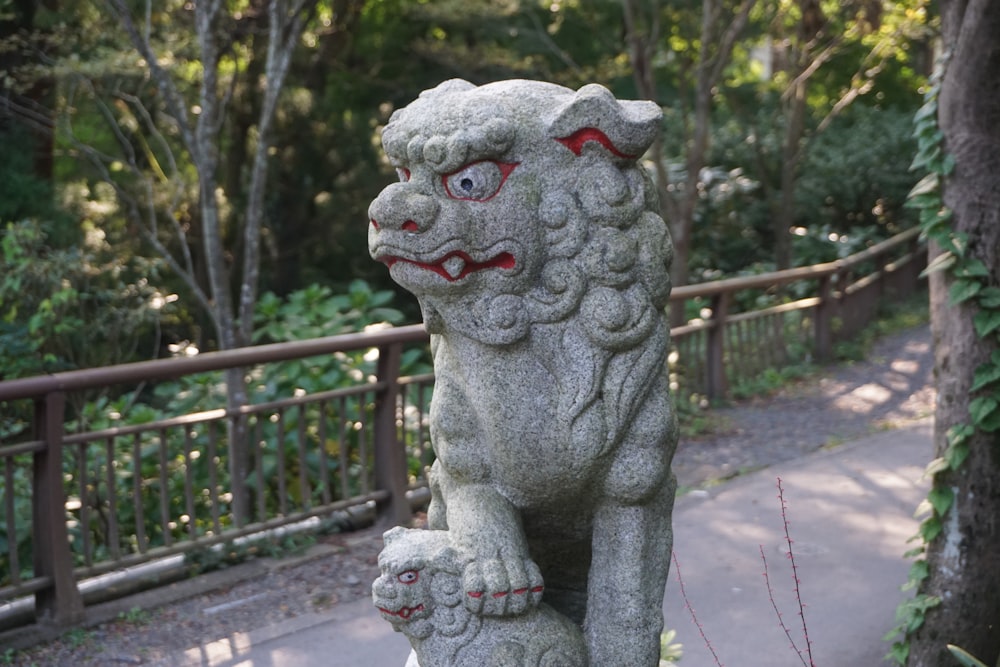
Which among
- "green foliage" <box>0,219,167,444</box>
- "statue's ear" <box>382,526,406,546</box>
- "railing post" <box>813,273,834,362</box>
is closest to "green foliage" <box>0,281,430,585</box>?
"green foliage" <box>0,219,167,444</box>

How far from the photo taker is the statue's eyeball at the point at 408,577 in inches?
95.4

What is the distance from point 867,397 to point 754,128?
4780 mm

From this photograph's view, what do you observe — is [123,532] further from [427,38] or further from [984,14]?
[427,38]

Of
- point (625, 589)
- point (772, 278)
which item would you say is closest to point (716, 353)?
point (772, 278)

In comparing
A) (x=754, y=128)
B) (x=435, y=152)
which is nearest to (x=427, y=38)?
(x=754, y=128)

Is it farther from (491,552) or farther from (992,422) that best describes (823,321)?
(491,552)

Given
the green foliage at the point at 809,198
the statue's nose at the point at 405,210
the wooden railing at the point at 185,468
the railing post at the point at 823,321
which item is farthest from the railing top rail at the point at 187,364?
the green foliage at the point at 809,198

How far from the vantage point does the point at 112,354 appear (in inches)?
264

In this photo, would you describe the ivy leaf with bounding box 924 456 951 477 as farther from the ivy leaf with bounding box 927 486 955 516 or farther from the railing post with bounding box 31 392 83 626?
the railing post with bounding box 31 392 83 626

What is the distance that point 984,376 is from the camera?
12.3ft

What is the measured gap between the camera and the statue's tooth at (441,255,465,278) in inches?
97.3

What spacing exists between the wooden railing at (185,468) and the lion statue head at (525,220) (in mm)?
2440

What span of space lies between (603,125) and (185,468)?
11.0 ft

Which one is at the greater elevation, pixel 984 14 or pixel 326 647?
pixel 984 14
